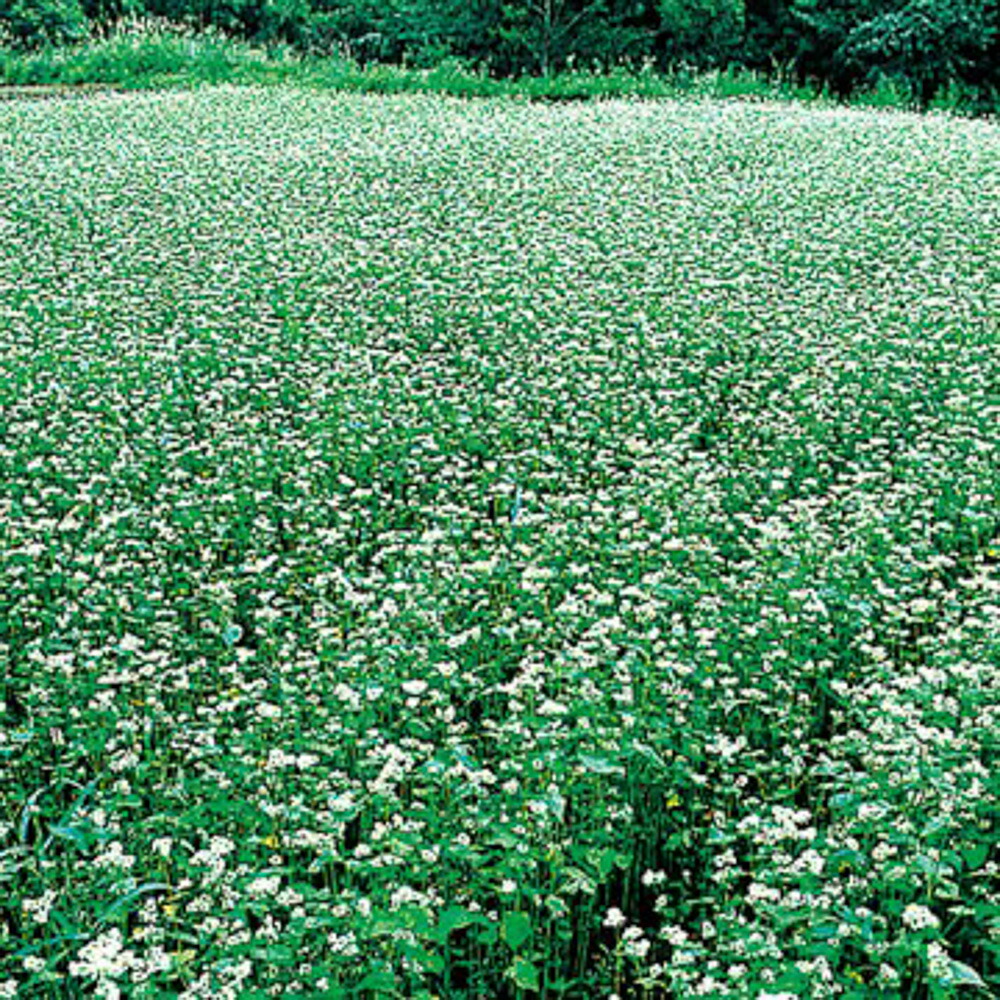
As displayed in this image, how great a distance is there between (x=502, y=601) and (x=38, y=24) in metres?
27.8

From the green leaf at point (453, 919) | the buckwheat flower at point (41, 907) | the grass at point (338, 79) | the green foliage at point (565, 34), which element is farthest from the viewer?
the green foliage at point (565, 34)

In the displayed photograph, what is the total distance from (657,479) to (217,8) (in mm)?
36957

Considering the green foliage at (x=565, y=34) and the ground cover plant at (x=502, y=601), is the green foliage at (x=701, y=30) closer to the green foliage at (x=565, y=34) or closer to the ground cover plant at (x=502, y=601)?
the green foliage at (x=565, y=34)

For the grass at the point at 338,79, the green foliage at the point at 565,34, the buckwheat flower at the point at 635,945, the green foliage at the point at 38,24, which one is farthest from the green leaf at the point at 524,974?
the green foliage at the point at 38,24

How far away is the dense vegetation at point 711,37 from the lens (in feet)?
92.6

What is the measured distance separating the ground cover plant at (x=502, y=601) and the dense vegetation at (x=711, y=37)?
57.7ft

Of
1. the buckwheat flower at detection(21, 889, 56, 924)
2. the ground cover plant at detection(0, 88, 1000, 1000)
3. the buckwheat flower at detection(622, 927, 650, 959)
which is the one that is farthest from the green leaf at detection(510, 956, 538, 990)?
the buckwheat flower at detection(21, 889, 56, 924)

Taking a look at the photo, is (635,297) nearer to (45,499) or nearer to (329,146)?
(45,499)

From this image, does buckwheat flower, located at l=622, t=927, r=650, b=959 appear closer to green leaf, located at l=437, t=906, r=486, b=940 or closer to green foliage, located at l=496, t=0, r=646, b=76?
green leaf, located at l=437, t=906, r=486, b=940

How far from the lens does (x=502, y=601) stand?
5.66 metres

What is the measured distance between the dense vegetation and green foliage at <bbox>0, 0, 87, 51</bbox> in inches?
1.2

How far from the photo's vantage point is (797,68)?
31828 mm

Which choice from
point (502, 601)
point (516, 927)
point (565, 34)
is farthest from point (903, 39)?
point (516, 927)

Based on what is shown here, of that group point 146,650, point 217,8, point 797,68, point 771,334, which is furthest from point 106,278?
point 217,8
